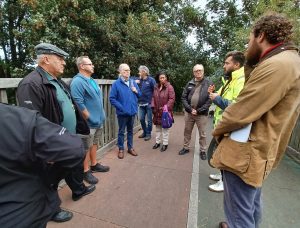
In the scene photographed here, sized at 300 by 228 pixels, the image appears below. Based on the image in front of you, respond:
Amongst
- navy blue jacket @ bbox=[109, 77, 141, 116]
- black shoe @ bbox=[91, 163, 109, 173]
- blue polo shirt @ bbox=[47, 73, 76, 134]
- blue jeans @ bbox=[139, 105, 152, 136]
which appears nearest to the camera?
blue polo shirt @ bbox=[47, 73, 76, 134]

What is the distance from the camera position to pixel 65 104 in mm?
2812

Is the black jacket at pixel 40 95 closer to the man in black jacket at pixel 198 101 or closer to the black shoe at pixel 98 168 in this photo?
the black shoe at pixel 98 168

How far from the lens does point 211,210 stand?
10.6ft

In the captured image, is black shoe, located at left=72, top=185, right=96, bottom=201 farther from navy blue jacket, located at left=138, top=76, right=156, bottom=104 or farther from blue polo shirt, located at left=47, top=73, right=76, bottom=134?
navy blue jacket, located at left=138, top=76, right=156, bottom=104

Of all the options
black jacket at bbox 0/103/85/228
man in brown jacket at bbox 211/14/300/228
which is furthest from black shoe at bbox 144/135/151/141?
black jacket at bbox 0/103/85/228

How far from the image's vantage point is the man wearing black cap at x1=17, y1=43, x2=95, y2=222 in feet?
7.96

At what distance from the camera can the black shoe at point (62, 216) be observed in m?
2.91

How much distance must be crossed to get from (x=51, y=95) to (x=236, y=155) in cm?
196

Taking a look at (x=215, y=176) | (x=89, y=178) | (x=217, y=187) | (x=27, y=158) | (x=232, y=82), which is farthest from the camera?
(x=215, y=176)

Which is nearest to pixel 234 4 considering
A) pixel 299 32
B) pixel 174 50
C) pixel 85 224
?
pixel 174 50

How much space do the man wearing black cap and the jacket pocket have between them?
1400mm

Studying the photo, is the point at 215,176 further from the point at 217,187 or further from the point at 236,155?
the point at 236,155

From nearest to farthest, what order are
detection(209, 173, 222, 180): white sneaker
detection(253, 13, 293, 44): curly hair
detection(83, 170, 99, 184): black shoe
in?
detection(253, 13, 293, 44): curly hair → detection(83, 170, 99, 184): black shoe → detection(209, 173, 222, 180): white sneaker

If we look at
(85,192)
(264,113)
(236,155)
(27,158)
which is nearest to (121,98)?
(85,192)
